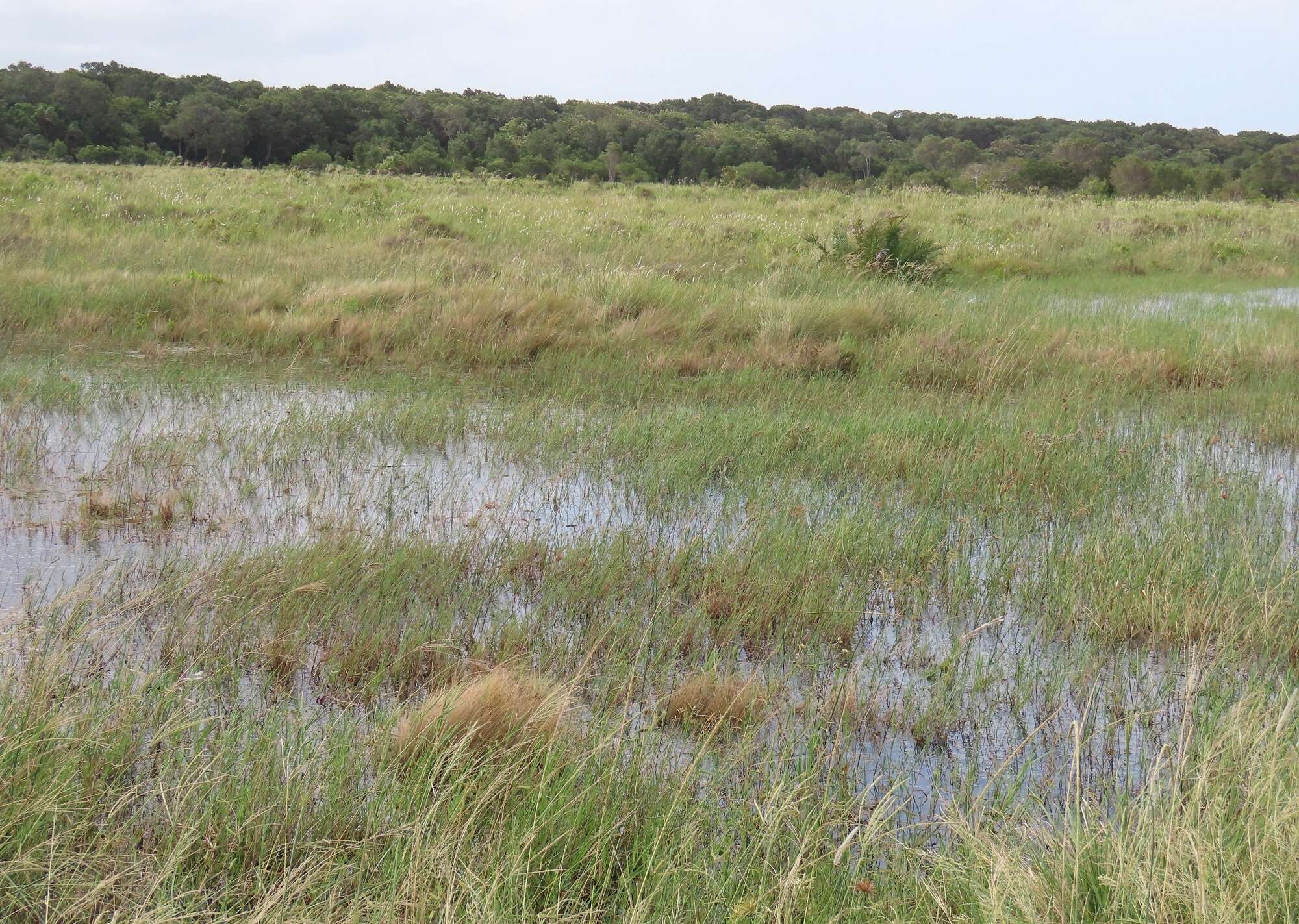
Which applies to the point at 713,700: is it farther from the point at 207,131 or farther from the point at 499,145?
the point at 207,131

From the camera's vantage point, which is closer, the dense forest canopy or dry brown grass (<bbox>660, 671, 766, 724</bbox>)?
dry brown grass (<bbox>660, 671, 766, 724</bbox>)

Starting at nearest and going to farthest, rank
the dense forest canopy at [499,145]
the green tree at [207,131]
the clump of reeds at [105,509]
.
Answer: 1. the clump of reeds at [105,509]
2. the dense forest canopy at [499,145]
3. the green tree at [207,131]

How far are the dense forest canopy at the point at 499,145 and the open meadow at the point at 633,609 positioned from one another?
1989cm

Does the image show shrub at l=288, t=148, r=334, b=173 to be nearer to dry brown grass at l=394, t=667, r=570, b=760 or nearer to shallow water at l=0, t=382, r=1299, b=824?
shallow water at l=0, t=382, r=1299, b=824

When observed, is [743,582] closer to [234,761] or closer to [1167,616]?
[1167,616]

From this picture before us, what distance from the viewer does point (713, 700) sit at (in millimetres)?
3045

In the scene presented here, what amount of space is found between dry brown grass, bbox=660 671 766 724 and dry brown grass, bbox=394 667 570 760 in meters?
0.37

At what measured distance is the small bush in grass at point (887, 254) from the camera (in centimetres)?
1195

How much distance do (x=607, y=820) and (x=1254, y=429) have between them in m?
6.06

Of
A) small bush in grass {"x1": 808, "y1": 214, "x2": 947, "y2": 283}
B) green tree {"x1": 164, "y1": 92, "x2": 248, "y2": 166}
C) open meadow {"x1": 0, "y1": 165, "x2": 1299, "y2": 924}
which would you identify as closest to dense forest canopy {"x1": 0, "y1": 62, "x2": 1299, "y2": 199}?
green tree {"x1": 164, "y1": 92, "x2": 248, "y2": 166}

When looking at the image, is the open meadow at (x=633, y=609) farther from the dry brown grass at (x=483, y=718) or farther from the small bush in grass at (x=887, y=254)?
the small bush in grass at (x=887, y=254)

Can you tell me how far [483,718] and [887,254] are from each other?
10.5 m

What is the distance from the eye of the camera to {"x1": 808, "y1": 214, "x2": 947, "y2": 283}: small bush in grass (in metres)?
11.9

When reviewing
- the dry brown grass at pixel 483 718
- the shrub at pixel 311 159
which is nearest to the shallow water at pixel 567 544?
the dry brown grass at pixel 483 718
